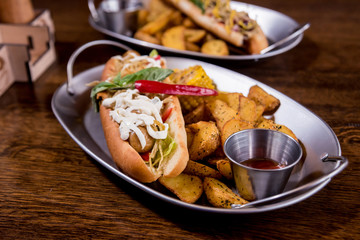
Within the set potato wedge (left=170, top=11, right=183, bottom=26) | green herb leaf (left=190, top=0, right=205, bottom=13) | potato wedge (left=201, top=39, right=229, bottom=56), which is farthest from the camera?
potato wedge (left=170, top=11, right=183, bottom=26)

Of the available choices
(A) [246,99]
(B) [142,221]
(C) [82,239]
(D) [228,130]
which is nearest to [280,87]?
(A) [246,99]

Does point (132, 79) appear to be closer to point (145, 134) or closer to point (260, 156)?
point (145, 134)

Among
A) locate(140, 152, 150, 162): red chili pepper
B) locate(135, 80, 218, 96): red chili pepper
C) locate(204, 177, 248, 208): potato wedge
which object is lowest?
locate(204, 177, 248, 208): potato wedge

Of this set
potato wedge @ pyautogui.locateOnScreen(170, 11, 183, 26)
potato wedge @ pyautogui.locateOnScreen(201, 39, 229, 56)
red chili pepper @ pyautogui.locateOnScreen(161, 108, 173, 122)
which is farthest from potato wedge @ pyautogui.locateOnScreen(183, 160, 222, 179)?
potato wedge @ pyautogui.locateOnScreen(170, 11, 183, 26)

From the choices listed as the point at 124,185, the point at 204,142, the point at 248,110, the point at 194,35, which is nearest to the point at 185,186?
the point at 204,142

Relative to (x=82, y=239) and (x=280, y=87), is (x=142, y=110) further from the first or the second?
(x=280, y=87)

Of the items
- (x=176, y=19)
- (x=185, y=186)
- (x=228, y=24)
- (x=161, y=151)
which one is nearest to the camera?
(x=185, y=186)

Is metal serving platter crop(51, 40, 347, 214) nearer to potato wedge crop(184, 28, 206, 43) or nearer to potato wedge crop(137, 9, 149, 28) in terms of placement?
potato wedge crop(184, 28, 206, 43)

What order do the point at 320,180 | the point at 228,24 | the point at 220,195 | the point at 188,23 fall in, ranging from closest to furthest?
the point at 320,180
the point at 220,195
the point at 228,24
the point at 188,23
